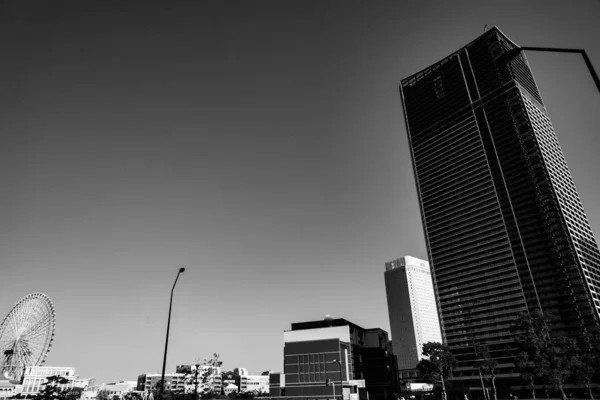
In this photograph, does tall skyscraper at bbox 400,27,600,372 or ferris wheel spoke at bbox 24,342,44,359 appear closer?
ferris wheel spoke at bbox 24,342,44,359

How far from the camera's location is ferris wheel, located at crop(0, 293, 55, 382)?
100438mm

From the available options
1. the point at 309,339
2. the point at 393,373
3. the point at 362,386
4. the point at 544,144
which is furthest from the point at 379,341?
the point at 544,144

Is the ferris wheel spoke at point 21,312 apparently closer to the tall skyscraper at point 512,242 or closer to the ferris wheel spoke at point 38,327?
the ferris wheel spoke at point 38,327

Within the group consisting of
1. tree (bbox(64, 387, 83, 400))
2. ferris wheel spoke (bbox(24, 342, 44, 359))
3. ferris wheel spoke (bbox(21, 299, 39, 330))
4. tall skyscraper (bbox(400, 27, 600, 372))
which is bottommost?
tree (bbox(64, 387, 83, 400))

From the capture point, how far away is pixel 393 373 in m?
138

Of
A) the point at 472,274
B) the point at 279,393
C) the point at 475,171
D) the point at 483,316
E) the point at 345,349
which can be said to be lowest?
the point at 279,393

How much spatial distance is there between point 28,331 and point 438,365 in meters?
112

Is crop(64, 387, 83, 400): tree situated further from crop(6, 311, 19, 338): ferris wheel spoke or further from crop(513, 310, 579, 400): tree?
crop(513, 310, 579, 400): tree

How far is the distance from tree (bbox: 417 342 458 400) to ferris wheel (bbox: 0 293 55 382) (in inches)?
4044

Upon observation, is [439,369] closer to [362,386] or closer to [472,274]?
[362,386]

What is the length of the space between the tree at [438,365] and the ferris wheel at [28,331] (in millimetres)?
102727

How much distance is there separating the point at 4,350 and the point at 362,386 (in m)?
104

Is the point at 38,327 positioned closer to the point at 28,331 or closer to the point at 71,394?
the point at 28,331

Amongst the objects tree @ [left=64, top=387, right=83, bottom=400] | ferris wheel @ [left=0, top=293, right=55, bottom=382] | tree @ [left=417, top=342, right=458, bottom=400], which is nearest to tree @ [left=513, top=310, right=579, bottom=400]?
tree @ [left=417, top=342, right=458, bottom=400]
